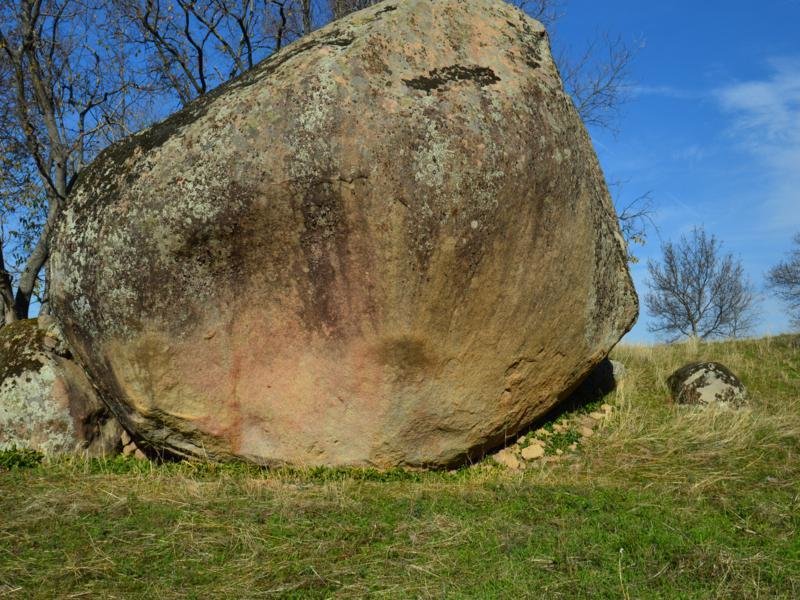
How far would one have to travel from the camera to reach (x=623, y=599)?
160 inches

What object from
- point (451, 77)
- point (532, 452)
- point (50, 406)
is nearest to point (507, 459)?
point (532, 452)

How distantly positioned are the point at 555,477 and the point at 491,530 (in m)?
1.74

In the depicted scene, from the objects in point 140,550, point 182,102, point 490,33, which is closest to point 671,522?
point 140,550

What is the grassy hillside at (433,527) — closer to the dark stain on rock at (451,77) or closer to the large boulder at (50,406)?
the large boulder at (50,406)

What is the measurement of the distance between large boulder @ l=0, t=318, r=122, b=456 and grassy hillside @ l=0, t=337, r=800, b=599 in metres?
0.39

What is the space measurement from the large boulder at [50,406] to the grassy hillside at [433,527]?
0.39 m

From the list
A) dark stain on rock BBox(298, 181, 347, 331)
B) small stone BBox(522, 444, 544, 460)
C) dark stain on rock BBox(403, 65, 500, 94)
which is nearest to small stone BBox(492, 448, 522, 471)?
small stone BBox(522, 444, 544, 460)

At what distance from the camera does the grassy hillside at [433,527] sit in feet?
14.0

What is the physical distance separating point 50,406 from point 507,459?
4.67 metres

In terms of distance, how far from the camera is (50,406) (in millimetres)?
7363

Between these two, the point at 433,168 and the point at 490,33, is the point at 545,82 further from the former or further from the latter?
the point at 433,168

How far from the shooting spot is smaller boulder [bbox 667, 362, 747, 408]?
29.6 ft

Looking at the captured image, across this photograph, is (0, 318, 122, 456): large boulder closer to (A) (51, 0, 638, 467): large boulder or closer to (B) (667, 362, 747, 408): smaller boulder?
(A) (51, 0, 638, 467): large boulder

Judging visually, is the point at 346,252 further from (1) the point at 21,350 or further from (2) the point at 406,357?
(1) the point at 21,350
